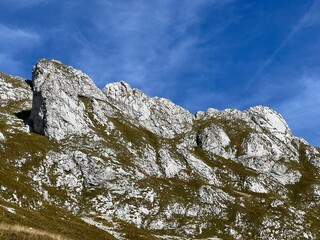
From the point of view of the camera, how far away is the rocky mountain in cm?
8650

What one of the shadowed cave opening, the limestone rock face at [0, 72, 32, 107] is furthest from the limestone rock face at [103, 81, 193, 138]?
the shadowed cave opening

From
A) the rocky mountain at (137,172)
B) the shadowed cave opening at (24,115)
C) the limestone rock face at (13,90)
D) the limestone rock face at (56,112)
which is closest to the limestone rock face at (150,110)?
the rocky mountain at (137,172)

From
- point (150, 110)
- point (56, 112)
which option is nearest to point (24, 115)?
point (56, 112)

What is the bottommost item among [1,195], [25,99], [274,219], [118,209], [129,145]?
[1,195]

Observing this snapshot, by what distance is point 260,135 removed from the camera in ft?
544

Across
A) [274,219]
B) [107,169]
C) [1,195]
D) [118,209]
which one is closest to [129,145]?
[107,169]

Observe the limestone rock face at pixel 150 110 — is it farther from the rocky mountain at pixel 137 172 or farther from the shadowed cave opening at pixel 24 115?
the shadowed cave opening at pixel 24 115

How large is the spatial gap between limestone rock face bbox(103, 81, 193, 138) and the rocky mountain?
789 millimetres

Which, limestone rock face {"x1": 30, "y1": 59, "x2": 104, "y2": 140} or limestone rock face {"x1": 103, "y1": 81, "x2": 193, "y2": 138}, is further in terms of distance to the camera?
limestone rock face {"x1": 103, "y1": 81, "x2": 193, "y2": 138}

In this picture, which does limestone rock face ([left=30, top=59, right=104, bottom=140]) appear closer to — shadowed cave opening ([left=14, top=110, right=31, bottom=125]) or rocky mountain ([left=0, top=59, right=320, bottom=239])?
rocky mountain ([left=0, top=59, right=320, bottom=239])

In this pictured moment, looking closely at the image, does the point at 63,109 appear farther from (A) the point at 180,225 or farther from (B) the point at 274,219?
(B) the point at 274,219

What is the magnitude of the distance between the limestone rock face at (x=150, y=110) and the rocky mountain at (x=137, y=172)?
79 cm

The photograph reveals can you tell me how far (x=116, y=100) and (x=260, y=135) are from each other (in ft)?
227

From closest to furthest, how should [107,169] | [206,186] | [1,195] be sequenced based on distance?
[1,195], [107,169], [206,186]
